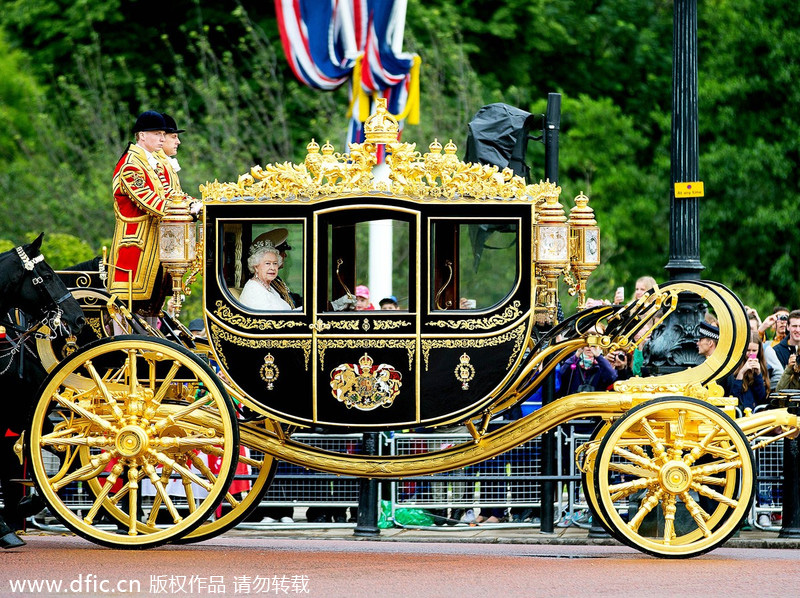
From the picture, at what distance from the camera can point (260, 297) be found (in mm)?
10055

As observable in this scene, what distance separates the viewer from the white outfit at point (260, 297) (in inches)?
395

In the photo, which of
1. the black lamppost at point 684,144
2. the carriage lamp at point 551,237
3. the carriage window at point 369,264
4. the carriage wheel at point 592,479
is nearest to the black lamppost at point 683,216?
the black lamppost at point 684,144

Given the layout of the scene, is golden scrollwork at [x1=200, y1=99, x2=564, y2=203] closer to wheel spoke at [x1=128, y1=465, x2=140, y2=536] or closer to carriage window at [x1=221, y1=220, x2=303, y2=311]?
carriage window at [x1=221, y1=220, x2=303, y2=311]

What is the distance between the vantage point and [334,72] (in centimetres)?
1833

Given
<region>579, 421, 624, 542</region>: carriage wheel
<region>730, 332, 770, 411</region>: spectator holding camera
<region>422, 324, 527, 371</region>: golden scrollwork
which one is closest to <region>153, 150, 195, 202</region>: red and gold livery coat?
<region>422, 324, 527, 371</region>: golden scrollwork

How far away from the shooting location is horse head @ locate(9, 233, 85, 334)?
396 inches

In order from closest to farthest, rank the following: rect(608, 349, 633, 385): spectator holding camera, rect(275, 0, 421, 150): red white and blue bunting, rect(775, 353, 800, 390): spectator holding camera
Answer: rect(775, 353, 800, 390): spectator holding camera < rect(608, 349, 633, 385): spectator holding camera < rect(275, 0, 421, 150): red white and blue bunting

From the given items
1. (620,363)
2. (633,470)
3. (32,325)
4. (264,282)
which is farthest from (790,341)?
(32,325)

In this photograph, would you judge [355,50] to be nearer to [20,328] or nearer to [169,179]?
[169,179]

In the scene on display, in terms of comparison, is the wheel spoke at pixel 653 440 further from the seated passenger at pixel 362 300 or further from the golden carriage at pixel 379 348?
the seated passenger at pixel 362 300

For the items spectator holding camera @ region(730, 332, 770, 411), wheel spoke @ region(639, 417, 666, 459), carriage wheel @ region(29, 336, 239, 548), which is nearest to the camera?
wheel spoke @ region(639, 417, 666, 459)

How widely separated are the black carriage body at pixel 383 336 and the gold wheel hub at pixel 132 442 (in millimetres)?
711

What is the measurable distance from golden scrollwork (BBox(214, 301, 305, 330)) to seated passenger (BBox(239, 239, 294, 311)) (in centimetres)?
12

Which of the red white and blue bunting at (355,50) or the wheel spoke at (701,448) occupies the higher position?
the red white and blue bunting at (355,50)
